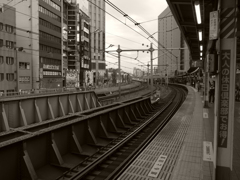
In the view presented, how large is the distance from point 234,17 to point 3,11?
42470 mm

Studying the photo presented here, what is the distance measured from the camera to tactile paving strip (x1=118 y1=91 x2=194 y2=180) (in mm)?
5906

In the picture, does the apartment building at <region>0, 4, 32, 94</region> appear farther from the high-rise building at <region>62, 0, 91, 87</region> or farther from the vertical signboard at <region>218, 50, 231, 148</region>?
the vertical signboard at <region>218, 50, 231, 148</region>

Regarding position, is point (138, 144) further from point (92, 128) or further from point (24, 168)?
point (24, 168)

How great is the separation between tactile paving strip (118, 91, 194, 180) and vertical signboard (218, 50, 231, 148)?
1.77 m

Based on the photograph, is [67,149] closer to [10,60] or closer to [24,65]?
[10,60]

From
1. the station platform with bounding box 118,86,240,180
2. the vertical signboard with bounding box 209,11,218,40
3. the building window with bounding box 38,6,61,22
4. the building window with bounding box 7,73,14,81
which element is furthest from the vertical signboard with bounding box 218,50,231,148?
the building window with bounding box 38,6,61,22

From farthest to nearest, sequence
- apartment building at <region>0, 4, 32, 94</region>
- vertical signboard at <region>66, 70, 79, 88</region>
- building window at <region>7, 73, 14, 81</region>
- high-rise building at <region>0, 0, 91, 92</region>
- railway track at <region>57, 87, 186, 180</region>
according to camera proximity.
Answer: high-rise building at <region>0, 0, 91, 92</region> < building window at <region>7, 73, 14, 81</region> < apartment building at <region>0, 4, 32, 94</region> < vertical signboard at <region>66, 70, 79, 88</region> < railway track at <region>57, 87, 186, 180</region>

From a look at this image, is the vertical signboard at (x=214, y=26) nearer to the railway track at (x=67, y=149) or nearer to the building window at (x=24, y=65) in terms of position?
the railway track at (x=67, y=149)

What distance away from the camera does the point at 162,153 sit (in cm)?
767

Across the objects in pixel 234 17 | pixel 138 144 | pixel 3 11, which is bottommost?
pixel 138 144

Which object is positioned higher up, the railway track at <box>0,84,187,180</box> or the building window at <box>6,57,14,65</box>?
the building window at <box>6,57,14,65</box>

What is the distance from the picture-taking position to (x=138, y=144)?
1066 centimetres

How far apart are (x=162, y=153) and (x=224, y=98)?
3597 millimetres

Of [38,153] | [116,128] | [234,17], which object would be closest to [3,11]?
[116,128]
